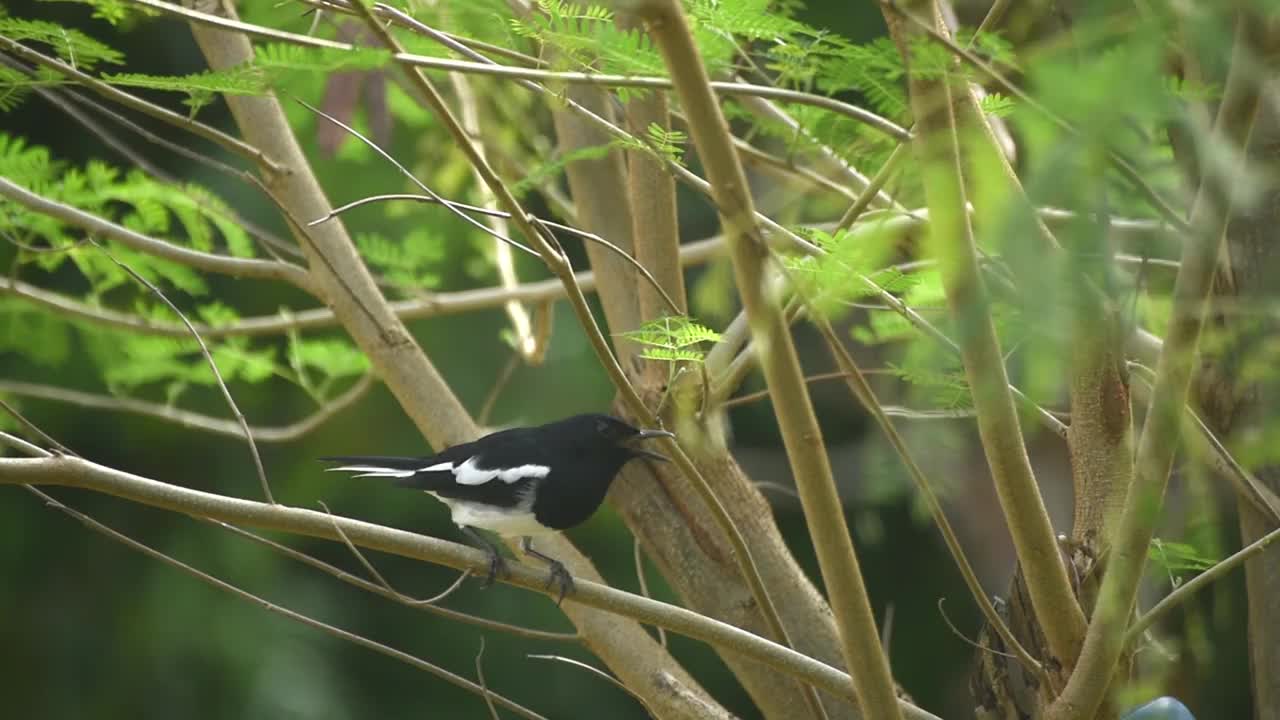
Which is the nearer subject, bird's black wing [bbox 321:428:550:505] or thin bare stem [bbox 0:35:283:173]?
thin bare stem [bbox 0:35:283:173]

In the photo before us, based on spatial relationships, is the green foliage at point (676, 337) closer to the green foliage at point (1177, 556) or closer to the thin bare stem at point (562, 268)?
the thin bare stem at point (562, 268)

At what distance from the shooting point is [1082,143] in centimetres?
95

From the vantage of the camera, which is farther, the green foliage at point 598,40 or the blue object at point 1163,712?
the blue object at point 1163,712

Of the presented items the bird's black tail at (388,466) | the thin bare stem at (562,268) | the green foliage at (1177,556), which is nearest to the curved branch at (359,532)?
the thin bare stem at (562,268)

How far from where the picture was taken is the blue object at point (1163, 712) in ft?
6.35

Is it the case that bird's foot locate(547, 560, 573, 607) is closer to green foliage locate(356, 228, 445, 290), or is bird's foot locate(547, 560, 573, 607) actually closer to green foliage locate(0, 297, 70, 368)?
green foliage locate(356, 228, 445, 290)

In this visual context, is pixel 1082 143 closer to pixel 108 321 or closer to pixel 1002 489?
pixel 1002 489

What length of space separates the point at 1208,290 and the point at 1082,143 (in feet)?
1.75

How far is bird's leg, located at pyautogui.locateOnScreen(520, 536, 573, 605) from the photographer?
7.14ft

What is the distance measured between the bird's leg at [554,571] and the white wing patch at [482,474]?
0.16m

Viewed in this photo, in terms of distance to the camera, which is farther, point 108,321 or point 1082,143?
point 108,321

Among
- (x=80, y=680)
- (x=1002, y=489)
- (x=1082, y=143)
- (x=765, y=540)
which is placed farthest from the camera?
(x=80, y=680)

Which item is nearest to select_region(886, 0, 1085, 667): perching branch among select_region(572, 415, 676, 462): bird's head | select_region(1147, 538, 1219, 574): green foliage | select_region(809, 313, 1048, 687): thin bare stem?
select_region(809, 313, 1048, 687): thin bare stem

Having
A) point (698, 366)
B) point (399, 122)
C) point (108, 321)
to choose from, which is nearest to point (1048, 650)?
point (698, 366)
